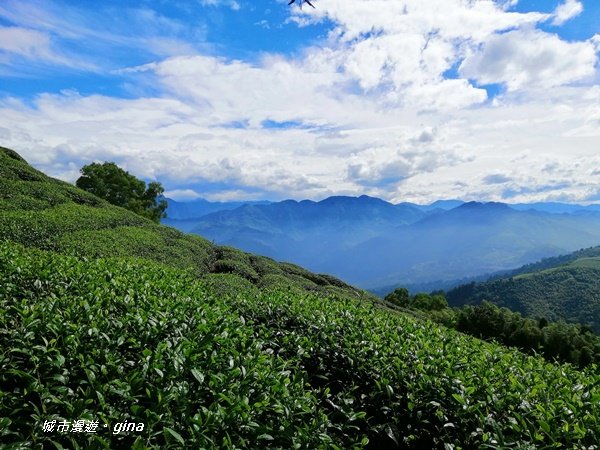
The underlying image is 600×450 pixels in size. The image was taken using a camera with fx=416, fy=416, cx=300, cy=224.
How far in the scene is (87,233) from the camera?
90.2 feet

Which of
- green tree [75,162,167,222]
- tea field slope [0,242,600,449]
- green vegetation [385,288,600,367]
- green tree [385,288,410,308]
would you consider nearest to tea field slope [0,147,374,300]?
tea field slope [0,242,600,449]

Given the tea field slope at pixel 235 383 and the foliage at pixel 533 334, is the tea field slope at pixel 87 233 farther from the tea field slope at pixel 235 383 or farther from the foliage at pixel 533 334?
the foliage at pixel 533 334

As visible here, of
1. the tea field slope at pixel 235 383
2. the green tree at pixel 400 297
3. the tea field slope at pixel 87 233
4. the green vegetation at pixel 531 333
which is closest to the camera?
the tea field slope at pixel 235 383

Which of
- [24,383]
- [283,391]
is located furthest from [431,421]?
[24,383]

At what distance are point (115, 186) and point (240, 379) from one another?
239ft

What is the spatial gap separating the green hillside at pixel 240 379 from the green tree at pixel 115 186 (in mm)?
63908

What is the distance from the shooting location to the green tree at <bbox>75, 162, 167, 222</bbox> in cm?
6938

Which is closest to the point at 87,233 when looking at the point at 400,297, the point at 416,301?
the point at 400,297

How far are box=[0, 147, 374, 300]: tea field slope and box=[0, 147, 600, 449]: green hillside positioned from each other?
41.4 feet

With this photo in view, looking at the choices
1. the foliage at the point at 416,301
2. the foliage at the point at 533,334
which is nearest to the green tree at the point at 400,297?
the foliage at the point at 416,301

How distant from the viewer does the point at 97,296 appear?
27.3 feet

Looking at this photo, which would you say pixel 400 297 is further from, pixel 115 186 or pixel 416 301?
pixel 115 186

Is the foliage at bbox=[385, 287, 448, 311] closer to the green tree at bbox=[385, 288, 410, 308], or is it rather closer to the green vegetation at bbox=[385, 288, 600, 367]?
the green tree at bbox=[385, 288, 410, 308]

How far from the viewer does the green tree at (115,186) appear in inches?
2731
